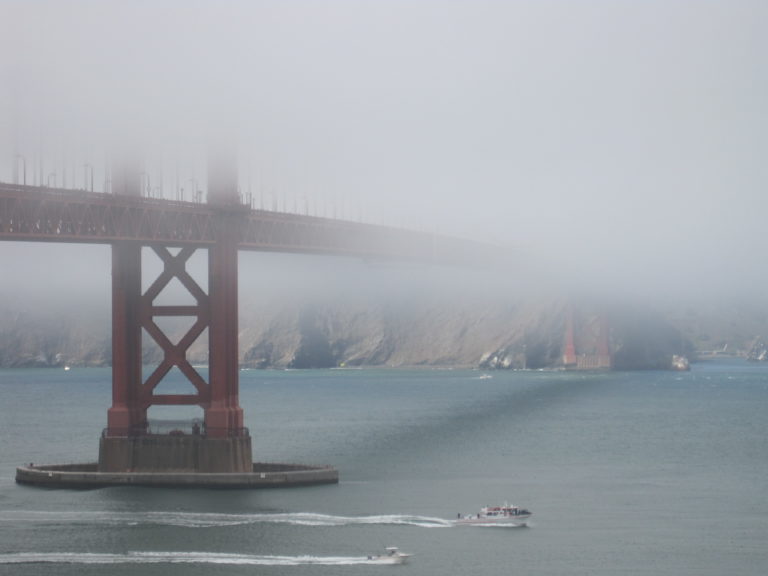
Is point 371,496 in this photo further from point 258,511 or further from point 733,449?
point 733,449

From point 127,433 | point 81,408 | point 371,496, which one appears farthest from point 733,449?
point 81,408

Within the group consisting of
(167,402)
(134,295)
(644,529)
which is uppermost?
(134,295)

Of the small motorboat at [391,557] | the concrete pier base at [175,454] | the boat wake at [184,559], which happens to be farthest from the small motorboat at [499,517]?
the concrete pier base at [175,454]

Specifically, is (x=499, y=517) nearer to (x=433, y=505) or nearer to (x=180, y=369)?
(x=433, y=505)

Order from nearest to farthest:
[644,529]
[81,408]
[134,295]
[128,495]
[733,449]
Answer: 1. [644,529]
2. [128,495]
3. [134,295]
4. [733,449]
5. [81,408]

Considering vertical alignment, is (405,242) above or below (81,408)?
above

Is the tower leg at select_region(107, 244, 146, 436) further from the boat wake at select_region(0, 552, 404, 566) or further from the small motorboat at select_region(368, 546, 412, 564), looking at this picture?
the small motorboat at select_region(368, 546, 412, 564)

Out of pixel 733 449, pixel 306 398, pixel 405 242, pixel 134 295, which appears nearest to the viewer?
pixel 134 295
